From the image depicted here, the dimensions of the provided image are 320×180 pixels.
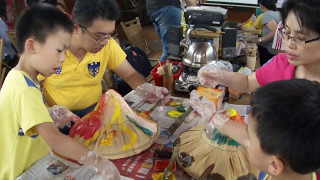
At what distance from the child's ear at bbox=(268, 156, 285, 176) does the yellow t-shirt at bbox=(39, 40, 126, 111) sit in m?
1.18

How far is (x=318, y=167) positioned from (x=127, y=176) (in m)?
0.63

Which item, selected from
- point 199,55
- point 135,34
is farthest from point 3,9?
point 199,55

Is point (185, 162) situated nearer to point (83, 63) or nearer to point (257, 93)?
point (257, 93)

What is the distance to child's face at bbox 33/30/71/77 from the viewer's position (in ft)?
3.60

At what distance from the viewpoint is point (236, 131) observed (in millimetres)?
1067

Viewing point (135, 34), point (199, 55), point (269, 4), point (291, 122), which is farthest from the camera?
point (135, 34)

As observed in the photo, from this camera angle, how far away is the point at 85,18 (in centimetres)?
143

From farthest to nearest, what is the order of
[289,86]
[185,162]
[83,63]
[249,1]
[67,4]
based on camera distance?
[67,4] → [249,1] → [83,63] → [185,162] → [289,86]

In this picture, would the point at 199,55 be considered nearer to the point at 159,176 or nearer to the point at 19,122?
the point at 159,176

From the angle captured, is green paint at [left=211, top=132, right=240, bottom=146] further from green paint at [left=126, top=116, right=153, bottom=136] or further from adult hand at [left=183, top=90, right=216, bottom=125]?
green paint at [left=126, top=116, right=153, bottom=136]

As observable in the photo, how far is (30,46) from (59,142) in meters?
0.38

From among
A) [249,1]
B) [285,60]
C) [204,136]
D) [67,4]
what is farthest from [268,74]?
[67,4]

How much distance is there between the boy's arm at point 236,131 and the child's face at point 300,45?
363mm

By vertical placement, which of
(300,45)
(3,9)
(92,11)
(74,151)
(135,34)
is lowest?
(135,34)
